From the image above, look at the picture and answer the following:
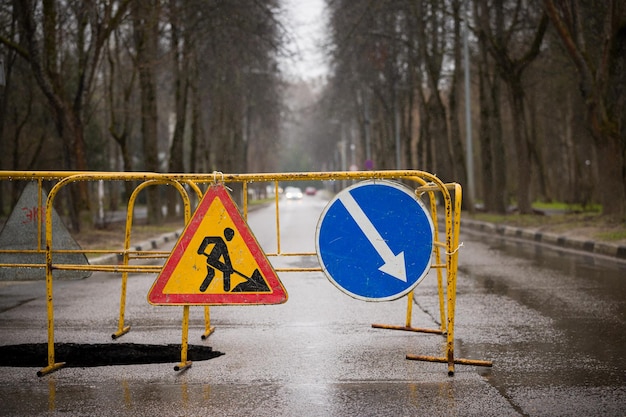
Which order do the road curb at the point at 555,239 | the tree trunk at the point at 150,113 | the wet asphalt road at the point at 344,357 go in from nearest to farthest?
the wet asphalt road at the point at 344,357 < the road curb at the point at 555,239 < the tree trunk at the point at 150,113

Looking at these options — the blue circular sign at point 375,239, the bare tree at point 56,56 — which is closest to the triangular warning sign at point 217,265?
the blue circular sign at point 375,239

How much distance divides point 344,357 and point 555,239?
548 inches

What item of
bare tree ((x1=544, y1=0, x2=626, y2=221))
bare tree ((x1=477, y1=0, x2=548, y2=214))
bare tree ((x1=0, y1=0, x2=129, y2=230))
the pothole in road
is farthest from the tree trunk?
the pothole in road

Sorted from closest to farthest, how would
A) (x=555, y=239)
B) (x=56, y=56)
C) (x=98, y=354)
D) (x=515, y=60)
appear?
1. (x=98, y=354)
2. (x=555, y=239)
3. (x=56, y=56)
4. (x=515, y=60)

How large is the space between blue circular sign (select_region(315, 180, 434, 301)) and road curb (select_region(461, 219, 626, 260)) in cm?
994

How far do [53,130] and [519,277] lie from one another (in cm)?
2837

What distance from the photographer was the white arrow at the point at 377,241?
237 inches

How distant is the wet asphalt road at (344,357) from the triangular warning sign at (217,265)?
0.54 m

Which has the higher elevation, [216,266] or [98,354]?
[216,266]

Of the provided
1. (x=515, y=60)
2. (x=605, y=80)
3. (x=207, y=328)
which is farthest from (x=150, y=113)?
(x=207, y=328)

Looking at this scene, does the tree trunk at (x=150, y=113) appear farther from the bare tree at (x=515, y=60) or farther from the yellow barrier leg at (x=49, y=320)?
the yellow barrier leg at (x=49, y=320)

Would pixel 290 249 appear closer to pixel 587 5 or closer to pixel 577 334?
pixel 577 334

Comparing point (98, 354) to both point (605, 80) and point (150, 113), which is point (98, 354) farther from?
point (150, 113)

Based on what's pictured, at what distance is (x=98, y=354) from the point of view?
21.8ft
